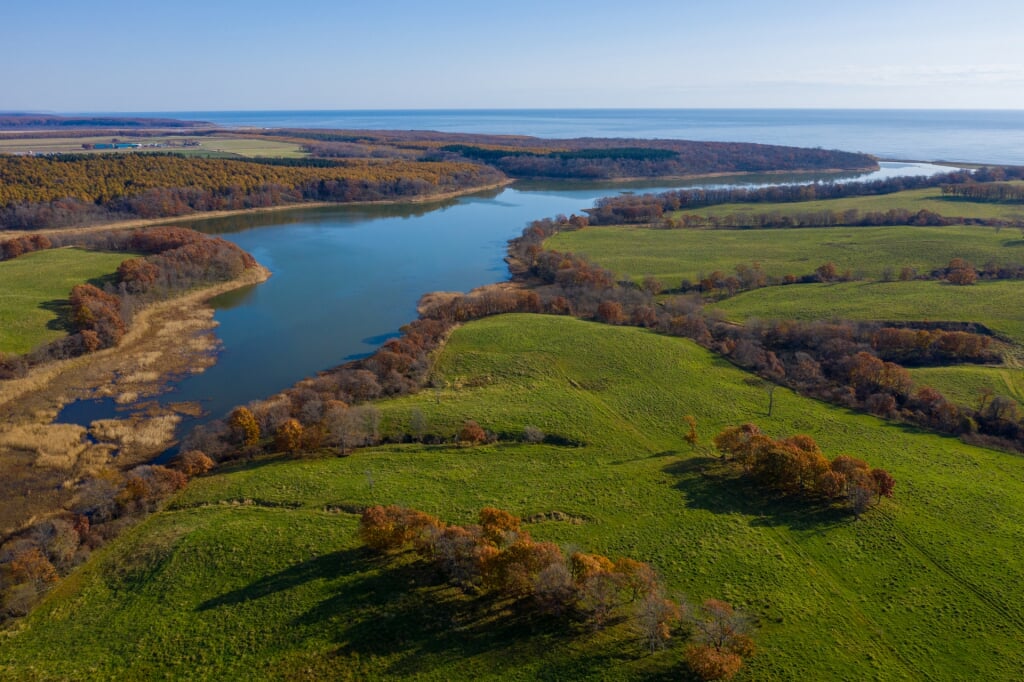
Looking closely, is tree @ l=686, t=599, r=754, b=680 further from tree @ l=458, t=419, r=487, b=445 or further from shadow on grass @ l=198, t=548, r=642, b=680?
tree @ l=458, t=419, r=487, b=445

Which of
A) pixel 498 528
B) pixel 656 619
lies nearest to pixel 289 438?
pixel 498 528

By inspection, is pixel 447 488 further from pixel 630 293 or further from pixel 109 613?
pixel 630 293

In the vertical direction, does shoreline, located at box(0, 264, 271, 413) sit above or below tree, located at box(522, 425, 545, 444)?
above

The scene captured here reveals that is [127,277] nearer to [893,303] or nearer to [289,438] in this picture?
[289,438]

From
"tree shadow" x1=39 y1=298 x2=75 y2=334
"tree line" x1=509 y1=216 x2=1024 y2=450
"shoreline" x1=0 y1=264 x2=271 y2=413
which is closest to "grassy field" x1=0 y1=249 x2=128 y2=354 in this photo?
"tree shadow" x1=39 y1=298 x2=75 y2=334

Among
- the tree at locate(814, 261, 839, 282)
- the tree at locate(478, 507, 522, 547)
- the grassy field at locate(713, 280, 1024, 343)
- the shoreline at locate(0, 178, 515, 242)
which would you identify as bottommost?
the tree at locate(478, 507, 522, 547)

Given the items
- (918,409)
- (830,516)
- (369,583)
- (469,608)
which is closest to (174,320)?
(369,583)

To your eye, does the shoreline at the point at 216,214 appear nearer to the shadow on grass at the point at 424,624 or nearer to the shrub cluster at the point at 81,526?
the shrub cluster at the point at 81,526
